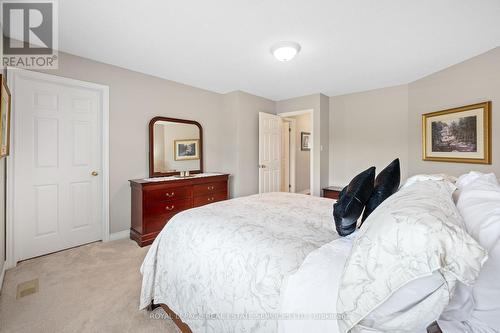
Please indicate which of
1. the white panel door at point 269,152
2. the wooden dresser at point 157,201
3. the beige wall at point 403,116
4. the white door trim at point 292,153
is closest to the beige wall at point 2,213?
the wooden dresser at point 157,201

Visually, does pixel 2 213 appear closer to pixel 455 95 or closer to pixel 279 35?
pixel 279 35

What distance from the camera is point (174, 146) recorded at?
12.0 ft

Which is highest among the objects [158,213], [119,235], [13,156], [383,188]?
[13,156]

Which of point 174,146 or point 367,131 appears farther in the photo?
point 367,131

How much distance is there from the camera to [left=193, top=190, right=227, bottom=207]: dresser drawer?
3488mm

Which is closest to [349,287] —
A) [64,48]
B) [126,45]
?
[126,45]

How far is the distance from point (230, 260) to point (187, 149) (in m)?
2.97

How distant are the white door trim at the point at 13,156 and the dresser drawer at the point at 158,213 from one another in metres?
0.57

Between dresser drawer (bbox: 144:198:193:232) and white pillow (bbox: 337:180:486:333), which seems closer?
white pillow (bbox: 337:180:486:333)

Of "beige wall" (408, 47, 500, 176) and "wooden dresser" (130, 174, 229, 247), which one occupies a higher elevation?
"beige wall" (408, 47, 500, 176)

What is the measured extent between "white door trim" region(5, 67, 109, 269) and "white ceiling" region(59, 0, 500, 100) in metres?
0.37

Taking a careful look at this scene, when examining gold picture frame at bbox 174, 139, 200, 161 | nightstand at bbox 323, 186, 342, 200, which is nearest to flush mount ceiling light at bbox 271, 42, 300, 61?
gold picture frame at bbox 174, 139, 200, 161

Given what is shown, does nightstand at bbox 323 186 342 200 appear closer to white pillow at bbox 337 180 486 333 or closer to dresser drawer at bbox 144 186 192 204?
dresser drawer at bbox 144 186 192 204
